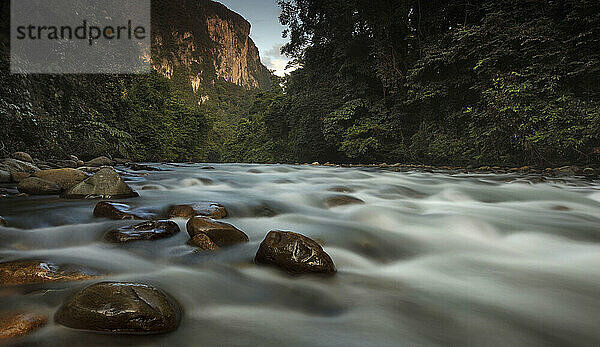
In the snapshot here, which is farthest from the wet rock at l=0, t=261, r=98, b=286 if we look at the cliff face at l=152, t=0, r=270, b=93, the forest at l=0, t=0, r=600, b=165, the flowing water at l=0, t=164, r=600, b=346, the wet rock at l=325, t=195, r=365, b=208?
the cliff face at l=152, t=0, r=270, b=93

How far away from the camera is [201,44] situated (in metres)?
81.3

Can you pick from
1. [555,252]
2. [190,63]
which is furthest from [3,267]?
[190,63]

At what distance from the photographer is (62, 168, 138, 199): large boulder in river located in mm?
3295

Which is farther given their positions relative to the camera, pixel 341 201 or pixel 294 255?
pixel 341 201

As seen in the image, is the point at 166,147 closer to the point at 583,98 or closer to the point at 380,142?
the point at 380,142

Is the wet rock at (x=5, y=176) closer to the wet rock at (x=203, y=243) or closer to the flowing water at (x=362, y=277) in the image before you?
the flowing water at (x=362, y=277)

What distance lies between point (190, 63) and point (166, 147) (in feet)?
212

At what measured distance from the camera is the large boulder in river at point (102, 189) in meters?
3.29

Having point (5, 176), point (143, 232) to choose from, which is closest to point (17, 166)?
point (5, 176)

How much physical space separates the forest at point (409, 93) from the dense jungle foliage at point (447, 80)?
1.6 inches

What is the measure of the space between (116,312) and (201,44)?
303ft

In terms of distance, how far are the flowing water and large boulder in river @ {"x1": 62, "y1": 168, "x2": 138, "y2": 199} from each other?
0.65 feet

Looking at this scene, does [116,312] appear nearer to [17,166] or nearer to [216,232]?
[216,232]

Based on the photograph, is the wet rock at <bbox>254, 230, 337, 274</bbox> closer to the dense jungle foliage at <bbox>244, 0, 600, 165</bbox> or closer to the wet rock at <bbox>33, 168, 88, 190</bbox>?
the wet rock at <bbox>33, 168, 88, 190</bbox>
